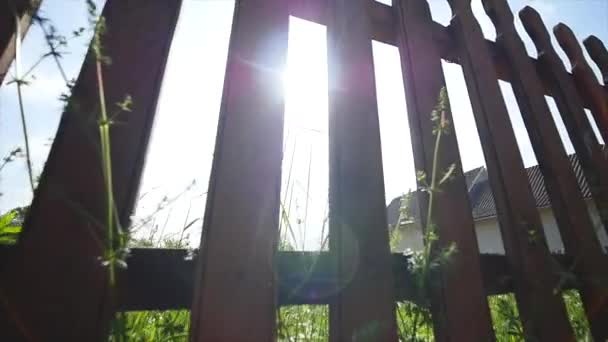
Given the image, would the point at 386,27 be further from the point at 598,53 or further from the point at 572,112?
the point at 598,53

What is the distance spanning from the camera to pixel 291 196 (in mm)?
1104

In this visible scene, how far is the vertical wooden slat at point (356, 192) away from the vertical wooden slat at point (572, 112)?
1069 mm

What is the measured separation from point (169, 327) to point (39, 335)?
0.22m

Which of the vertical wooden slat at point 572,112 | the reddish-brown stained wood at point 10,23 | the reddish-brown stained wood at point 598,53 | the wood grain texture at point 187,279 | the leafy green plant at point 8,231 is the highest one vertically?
the reddish-brown stained wood at point 598,53

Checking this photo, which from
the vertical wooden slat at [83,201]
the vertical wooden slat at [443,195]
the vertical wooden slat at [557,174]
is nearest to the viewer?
the vertical wooden slat at [83,201]

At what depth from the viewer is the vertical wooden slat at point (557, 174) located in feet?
3.83

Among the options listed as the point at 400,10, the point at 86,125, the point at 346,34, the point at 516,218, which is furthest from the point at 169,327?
the point at 400,10

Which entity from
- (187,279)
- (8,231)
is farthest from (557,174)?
(8,231)

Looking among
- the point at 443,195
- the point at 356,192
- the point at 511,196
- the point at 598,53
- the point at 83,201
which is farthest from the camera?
the point at 598,53

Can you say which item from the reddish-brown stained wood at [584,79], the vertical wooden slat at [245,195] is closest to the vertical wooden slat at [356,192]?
the vertical wooden slat at [245,195]

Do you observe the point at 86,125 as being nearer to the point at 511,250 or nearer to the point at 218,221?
the point at 218,221

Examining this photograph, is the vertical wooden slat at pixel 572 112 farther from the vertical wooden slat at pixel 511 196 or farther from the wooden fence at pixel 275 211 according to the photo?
the vertical wooden slat at pixel 511 196

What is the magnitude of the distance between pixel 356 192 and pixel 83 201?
63cm

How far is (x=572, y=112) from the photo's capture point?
5.40 feet
